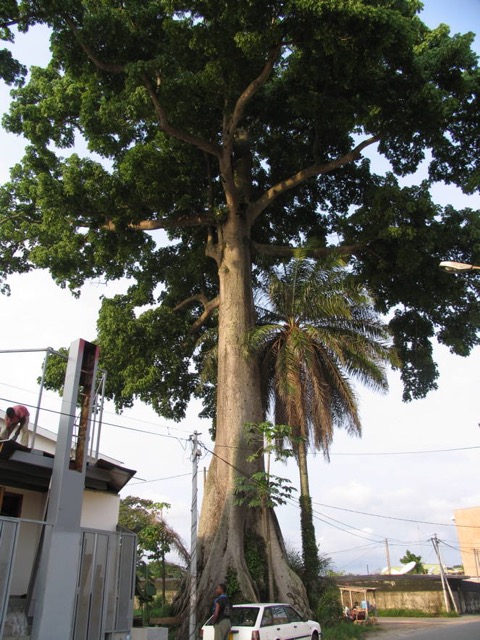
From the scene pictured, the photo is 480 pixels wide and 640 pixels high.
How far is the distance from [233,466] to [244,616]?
445 centimetres

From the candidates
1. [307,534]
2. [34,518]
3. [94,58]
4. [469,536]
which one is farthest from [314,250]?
[469,536]

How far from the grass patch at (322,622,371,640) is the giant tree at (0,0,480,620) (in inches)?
78.1

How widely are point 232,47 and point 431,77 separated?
6.62 meters

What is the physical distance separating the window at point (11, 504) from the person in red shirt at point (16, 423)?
1210mm

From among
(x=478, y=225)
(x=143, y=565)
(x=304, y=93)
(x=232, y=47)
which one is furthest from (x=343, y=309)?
(x=143, y=565)

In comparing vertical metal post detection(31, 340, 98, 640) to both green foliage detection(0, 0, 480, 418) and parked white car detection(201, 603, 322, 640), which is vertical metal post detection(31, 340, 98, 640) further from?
green foliage detection(0, 0, 480, 418)

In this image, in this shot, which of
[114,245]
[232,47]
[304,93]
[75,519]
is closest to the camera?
[75,519]

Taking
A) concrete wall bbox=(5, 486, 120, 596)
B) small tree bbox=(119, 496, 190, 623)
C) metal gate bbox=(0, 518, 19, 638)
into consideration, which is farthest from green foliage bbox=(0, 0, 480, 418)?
metal gate bbox=(0, 518, 19, 638)

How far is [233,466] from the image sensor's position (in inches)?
621

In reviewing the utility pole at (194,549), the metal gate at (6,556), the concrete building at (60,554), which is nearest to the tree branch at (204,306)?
the utility pole at (194,549)

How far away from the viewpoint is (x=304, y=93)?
19203 mm

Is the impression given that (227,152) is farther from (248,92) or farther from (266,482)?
(266,482)

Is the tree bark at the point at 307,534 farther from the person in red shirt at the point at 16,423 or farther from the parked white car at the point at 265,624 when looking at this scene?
the person in red shirt at the point at 16,423

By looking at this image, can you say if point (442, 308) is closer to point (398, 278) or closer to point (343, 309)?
point (398, 278)
